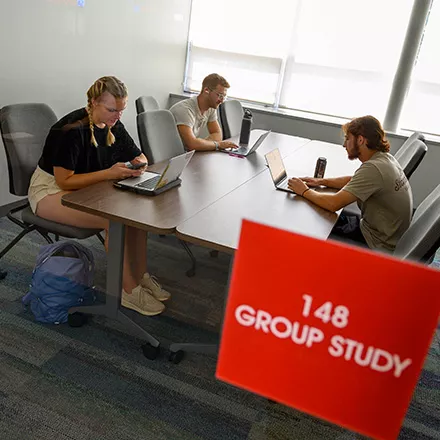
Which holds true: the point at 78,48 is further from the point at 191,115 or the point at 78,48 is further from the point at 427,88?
the point at 427,88

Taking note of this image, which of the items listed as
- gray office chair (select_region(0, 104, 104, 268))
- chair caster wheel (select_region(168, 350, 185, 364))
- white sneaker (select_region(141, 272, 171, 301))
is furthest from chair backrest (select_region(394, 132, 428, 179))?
gray office chair (select_region(0, 104, 104, 268))

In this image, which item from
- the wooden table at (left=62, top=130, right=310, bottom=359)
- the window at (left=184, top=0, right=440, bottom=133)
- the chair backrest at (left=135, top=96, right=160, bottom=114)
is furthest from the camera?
the window at (left=184, top=0, right=440, bottom=133)

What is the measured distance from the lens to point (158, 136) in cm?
263

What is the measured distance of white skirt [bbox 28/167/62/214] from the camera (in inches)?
83.9

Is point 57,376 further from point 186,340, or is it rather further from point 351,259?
point 351,259

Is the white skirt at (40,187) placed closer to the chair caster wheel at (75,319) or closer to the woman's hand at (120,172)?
the woman's hand at (120,172)

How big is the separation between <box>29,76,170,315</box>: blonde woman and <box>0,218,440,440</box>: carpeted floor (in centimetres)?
15

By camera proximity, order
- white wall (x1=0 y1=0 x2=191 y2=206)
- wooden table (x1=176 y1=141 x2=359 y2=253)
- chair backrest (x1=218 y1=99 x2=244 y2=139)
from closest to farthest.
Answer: wooden table (x1=176 y1=141 x2=359 y2=253) < white wall (x1=0 y1=0 x2=191 y2=206) < chair backrest (x1=218 y1=99 x2=244 y2=139)

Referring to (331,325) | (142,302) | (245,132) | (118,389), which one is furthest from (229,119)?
(331,325)

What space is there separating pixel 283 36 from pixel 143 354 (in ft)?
12.9

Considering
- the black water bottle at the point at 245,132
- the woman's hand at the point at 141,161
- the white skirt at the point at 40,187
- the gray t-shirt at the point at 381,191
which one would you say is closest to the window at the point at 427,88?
the black water bottle at the point at 245,132

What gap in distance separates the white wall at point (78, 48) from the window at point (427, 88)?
8.21 ft

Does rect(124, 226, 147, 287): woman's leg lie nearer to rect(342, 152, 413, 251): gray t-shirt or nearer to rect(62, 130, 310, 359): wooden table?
rect(62, 130, 310, 359): wooden table

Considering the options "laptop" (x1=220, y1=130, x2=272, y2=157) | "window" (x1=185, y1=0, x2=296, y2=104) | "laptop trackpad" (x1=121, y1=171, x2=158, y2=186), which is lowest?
"laptop" (x1=220, y1=130, x2=272, y2=157)
